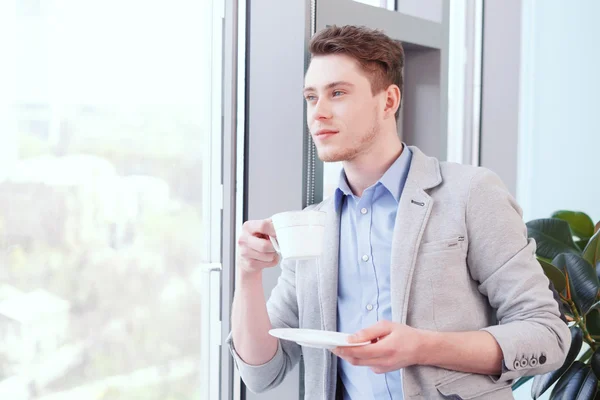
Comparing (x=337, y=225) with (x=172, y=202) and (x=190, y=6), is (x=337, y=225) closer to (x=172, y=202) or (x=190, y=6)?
(x=172, y=202)

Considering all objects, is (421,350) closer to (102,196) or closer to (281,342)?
(281,342)

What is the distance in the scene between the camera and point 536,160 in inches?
131

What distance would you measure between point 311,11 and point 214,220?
0.70 m

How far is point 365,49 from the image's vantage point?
5.57 feet

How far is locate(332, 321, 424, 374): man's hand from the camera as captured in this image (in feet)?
4.25

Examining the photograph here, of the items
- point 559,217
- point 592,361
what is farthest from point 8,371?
point 559,217

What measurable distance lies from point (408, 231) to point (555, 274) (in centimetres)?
78

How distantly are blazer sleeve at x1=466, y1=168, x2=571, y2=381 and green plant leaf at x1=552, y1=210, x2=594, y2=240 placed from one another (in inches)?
40.0

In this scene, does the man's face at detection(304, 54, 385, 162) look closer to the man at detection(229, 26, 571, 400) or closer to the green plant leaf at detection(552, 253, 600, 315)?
the man at detection(229, 26, 571, 400)

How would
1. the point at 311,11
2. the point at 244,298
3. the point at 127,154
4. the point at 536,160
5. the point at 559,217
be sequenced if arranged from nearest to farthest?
1. the point at 244,298
2. the point at 127,154
3. the point at 311,11
4. the point at 559,217
5. the point at 536,160

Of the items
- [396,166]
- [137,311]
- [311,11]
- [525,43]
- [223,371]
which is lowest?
[223,371]

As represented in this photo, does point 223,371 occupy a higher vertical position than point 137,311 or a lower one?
lower

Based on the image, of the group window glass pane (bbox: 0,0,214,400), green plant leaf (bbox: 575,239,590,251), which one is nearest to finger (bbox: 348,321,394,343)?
window glass pane (bbox: 0,0,214,400)

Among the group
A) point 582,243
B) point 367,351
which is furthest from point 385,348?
point 582,243
